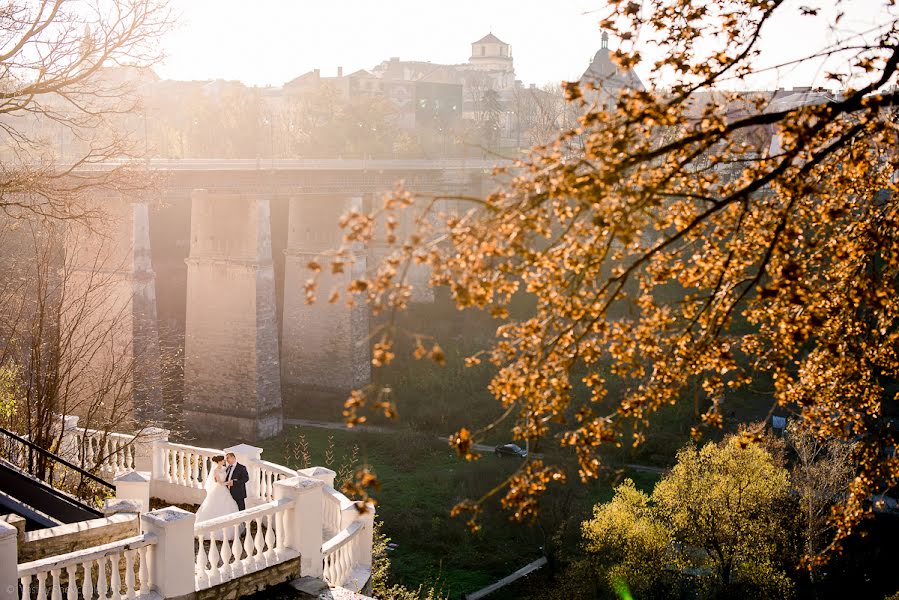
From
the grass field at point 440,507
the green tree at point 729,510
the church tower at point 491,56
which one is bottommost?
the grass field at point 440,507

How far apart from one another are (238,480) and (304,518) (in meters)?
2.09

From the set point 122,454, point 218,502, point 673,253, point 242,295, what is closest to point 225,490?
point 218,502

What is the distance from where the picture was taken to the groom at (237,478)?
9727 mm

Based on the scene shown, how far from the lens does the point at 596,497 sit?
25.6m

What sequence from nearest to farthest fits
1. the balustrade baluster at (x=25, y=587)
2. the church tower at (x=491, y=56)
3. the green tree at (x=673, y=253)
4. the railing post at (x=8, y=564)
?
the green tree at (x=673, y=253), the railing post at (x=8, y=564), the balustrade baluster at (x=25, y=587), the church tower at (x=491, y=56)

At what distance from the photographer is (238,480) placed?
9.77 m

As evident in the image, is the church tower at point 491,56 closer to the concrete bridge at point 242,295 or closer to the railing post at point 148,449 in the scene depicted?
the concrete bridge at point 242,295

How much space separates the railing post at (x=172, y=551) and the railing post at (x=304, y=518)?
3.77ft

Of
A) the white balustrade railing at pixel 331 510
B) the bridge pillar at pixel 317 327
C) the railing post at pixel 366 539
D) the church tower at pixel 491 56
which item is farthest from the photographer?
the church tower at pixel 491 56

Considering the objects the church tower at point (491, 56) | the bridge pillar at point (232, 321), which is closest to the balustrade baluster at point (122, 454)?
the bridge pillar at point (232, 321)

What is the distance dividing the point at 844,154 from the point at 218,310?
87.2 feet

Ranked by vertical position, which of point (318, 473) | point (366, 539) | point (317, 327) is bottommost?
point (317, 327)

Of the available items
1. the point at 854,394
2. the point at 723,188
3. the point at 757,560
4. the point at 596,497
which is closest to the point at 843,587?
the point at 757,560

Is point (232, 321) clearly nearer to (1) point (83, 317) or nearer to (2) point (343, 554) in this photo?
(1) point (83, 317)
